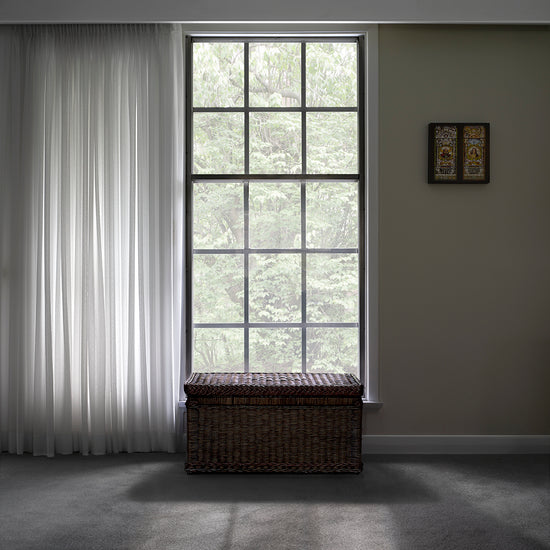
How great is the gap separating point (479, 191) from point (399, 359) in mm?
1254

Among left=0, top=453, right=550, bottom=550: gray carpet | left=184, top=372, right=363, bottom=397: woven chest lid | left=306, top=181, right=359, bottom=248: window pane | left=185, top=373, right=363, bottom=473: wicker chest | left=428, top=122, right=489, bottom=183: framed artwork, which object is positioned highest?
left=428, top=122, right=489, bottom=183: framed artwork

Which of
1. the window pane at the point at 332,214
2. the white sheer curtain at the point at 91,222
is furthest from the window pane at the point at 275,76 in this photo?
the window pane at the point at 332,214

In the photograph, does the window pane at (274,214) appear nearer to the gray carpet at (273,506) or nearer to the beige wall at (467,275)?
the beige wall at (467,275)

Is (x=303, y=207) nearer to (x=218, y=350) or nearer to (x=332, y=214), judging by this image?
(x=332, y=214)

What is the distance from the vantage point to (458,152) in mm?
3877

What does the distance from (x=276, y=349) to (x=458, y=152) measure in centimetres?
181

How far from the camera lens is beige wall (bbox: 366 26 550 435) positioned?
390 centimetres

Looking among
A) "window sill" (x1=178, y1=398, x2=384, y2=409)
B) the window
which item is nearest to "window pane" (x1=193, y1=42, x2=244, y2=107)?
the window

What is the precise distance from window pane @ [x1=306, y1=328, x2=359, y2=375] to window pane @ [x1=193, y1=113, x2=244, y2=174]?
126 cm

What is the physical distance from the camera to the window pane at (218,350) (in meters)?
4.01

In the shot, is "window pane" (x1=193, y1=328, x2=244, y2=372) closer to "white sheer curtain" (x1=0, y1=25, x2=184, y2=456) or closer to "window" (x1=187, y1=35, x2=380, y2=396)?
"window" (x1=187, y1=35, x2=380, y2=396)

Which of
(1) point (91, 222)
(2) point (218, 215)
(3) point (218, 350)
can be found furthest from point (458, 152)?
(1) point (91, 222)

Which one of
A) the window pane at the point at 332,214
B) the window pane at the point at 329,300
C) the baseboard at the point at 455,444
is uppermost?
the window pane at the point at 332,214

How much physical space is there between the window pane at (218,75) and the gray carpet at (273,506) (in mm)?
2398
